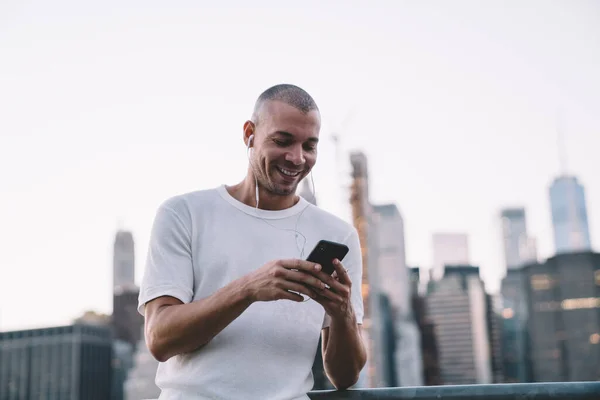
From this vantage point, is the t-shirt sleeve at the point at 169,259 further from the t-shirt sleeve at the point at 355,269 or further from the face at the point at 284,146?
the t-shirt sleeve at the point at 355,269

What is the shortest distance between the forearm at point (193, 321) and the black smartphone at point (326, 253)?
33cm

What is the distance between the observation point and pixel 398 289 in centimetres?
16388

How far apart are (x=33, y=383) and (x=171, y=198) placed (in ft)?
408

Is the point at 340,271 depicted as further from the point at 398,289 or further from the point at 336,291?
the point at 398,289

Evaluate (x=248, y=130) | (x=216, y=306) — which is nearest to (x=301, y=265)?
(x=216, y=306)

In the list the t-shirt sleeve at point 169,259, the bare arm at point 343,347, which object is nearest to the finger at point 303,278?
the bare arm at point 343,347


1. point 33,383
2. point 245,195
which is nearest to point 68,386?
point 33,383

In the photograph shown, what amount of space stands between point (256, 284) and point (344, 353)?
0.83 meters

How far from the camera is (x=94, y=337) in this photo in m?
119

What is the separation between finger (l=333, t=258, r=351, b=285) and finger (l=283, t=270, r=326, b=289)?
10cm

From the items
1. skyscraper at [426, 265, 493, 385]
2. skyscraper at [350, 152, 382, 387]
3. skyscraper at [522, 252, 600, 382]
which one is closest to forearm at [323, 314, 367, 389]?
skyscraper at [350, 152, 382, 387]

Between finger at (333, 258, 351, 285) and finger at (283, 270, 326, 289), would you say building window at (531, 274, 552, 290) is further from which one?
finger at (283, 270, 326, 289)

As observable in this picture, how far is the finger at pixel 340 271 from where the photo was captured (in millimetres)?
2787

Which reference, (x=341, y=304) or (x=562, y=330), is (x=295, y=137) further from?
(x=562, y=330)
